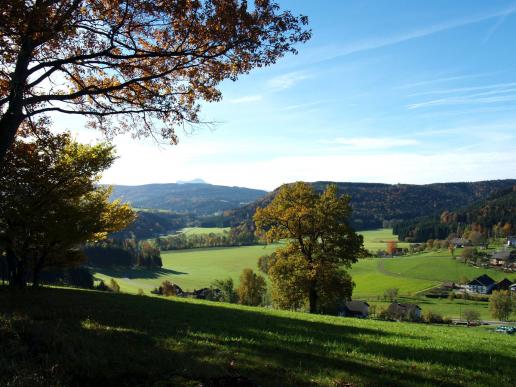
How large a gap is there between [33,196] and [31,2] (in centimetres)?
1383

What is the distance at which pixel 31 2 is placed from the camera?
1173cm

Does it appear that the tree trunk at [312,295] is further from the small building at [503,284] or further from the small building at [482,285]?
the small building at [503,284]

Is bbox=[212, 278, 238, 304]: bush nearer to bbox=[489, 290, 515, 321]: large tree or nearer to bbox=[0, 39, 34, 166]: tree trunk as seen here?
bbox=[489, 290, 515, 321]: large tree

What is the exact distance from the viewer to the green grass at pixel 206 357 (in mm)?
6570

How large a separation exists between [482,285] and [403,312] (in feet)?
182

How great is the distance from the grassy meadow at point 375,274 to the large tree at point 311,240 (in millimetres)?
79111

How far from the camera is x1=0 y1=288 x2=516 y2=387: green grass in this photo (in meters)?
6.57

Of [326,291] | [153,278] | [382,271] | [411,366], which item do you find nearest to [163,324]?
[411,366]

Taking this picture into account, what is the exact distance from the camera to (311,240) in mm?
36312

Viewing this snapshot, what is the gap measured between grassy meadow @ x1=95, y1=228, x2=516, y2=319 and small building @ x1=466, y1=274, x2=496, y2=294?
490 centimetres

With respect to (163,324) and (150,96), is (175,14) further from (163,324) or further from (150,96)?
(163,324)

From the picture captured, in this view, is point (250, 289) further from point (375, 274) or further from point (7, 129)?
point (375, 274)

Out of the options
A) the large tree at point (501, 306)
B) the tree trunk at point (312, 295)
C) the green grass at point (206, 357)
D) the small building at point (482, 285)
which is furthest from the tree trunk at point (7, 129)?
the small building at point (482, 285)

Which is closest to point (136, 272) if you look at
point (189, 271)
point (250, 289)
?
point (189, 271)
